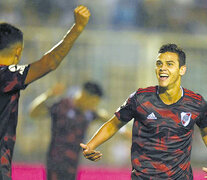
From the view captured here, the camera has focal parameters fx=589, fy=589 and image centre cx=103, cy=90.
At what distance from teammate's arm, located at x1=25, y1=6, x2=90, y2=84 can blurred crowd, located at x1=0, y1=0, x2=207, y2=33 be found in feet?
38.4

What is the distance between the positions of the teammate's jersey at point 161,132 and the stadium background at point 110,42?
34.6 feet

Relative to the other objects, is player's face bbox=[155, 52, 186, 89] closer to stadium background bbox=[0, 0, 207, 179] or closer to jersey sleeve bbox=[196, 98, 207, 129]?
jersey sleeve bbox=[196, 98, 207, 129]

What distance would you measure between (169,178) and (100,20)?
11.3m

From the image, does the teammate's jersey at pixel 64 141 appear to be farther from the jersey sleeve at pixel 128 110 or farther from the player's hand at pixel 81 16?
the player's hand at pixel 81 16

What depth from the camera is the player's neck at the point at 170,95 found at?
14.5 ft

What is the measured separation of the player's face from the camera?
4.34m

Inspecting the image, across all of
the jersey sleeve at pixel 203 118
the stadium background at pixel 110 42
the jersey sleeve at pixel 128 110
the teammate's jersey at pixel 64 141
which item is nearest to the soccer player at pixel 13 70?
the jersey sleeve at pixel 128 110

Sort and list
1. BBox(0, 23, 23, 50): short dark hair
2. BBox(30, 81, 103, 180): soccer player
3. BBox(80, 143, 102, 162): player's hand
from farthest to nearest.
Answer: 1. BBox(30, 81, 103, 180): soccer player
2. BBox(80, 143, 102, 162): player's hand
3. BBox(0, 23, 23, 50): short dark hair

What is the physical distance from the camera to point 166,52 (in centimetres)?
444

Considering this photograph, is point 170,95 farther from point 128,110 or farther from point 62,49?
point 62,49

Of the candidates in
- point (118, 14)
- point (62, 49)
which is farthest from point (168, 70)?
point (118, 14)

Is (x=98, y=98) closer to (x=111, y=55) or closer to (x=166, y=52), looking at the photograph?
(x=166, y=52)

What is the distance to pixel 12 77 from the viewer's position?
351 cm

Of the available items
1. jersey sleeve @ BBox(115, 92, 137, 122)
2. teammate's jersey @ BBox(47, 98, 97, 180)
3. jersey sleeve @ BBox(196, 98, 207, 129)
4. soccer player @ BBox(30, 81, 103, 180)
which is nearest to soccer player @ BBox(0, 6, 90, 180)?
jersey sleeve @ BBox(115, 92, 137, 122)
